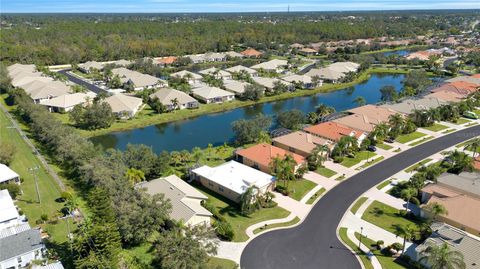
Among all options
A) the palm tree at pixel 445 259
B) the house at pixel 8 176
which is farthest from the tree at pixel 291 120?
the house at pixel 8 176

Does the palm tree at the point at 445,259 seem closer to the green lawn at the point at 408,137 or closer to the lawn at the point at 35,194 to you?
the lawn at the point at 35,194

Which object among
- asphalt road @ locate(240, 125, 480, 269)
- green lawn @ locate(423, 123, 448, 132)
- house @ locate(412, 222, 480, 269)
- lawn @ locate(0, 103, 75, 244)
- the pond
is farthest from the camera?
green lawn @ locate(423, 123, 448, 132)

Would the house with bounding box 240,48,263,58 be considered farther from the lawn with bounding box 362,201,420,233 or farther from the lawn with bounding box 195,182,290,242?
the lawn with bounding box 362,201,420,233

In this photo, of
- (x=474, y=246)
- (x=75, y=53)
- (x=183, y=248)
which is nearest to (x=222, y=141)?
(x=183, y=248)

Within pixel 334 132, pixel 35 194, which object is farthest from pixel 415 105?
pixel 35 194

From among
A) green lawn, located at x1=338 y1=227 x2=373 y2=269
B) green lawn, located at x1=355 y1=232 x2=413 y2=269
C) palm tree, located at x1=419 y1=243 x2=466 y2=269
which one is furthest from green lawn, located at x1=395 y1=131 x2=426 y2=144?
palm tree, located at x1=419 y1=243 x2=466 y2=269
